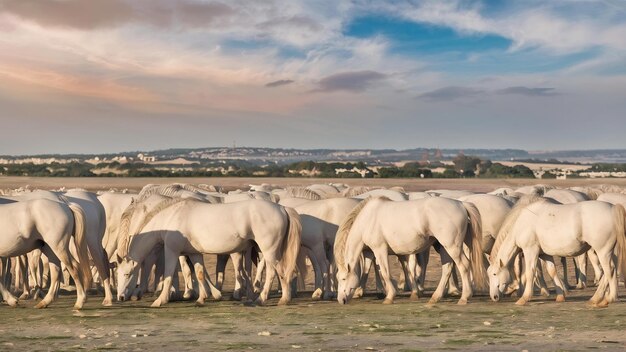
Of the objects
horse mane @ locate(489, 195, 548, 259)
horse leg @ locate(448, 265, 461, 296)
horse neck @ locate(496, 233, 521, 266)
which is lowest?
horse leg @ locate(448, 265, 461, 296)

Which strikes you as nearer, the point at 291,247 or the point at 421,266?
the point at 291,247

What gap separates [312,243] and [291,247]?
5.13 feet

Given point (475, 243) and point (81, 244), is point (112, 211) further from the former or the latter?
point (475, 243)

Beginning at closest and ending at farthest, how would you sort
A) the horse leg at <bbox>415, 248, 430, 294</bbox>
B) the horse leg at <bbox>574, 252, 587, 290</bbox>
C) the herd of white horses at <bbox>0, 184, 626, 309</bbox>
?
the herd of white horses at <bbox>0, 184, 626, 309</bbox> < the horse leg at <bbox>415, 248, 430, 294</bbox> < the horse leg at <bbox>574, 252, 587, 290</bbox>

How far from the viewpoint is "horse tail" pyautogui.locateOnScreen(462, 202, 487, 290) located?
50.8ft

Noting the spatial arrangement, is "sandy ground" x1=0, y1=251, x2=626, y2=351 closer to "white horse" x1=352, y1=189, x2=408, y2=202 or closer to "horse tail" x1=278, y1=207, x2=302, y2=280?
"horse tail" x1=278, y1=207, x2=302, y2=280

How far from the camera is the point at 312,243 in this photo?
659 inches

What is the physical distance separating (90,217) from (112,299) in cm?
170

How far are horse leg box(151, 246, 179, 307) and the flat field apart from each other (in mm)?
199

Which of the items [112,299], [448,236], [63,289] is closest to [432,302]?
[448,236]

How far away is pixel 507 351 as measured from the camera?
10148mm

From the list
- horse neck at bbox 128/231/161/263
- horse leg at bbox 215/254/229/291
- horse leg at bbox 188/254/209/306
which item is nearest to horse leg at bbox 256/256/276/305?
horse leg at bbox 188/254/209/306

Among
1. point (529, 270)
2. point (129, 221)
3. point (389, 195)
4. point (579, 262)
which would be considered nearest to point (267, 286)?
point (129, 221)

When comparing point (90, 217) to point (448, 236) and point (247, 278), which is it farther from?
point (448, 236)
